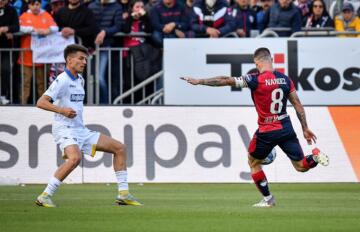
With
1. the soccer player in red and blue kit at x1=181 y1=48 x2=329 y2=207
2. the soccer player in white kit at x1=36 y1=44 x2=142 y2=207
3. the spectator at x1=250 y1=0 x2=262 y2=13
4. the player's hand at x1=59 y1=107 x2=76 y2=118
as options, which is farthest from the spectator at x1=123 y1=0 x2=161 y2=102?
the player's hand at x1=59 y1=107 x2=76 y2=118

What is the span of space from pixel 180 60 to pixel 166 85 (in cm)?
60

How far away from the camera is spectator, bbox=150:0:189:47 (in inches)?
877

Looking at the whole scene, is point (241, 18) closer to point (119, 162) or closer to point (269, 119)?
point (269, 119)

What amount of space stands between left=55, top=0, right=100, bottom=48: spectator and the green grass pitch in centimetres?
426

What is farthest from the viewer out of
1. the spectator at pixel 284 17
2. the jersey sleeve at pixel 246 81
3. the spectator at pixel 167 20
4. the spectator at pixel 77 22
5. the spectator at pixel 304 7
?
the spectator at pixel 304 7

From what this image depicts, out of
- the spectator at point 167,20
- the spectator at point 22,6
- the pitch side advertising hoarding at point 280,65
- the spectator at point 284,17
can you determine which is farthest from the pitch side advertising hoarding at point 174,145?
the spectator at point 22,6

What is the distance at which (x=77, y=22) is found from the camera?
2192 centimetres

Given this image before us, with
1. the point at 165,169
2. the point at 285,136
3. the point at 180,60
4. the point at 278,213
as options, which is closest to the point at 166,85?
the point at 180,60

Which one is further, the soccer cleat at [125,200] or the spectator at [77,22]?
the spectator at [77,22]

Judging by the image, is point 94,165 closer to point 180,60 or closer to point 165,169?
point 165,169

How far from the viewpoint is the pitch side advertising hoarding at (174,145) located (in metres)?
20.2

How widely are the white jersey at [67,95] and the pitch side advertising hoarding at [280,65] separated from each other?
23.3ft

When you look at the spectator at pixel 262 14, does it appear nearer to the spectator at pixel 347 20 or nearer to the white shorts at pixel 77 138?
the spectator at pixel 347 20

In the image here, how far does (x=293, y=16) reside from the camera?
22.5 metres
